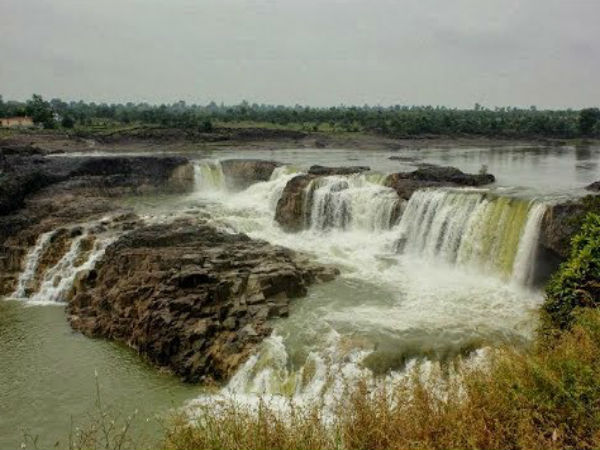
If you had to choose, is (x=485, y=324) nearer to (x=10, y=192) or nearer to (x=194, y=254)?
(x=194, y=254)

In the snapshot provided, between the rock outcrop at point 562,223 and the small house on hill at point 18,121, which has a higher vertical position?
the small house on hill at point 18,121

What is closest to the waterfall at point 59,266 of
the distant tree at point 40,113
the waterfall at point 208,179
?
the waterfall at point 208,179

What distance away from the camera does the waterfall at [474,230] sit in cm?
1489

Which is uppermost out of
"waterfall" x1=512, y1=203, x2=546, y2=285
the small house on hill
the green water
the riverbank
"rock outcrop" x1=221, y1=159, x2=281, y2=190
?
the small house on hill

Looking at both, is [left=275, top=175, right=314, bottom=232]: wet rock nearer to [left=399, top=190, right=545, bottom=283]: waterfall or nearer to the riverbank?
[left=399, top=190, right=545, bottom=283]: waterfall

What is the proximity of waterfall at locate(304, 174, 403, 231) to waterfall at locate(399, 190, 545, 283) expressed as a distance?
978 mm

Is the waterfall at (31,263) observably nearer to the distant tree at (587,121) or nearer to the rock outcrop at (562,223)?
the rock outcrop at (562,223)

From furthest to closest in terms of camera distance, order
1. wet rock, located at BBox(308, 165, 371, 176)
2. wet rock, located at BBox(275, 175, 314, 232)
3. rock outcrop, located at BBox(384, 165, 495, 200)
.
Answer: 1. wet rock, located at BBox(308, 165, 371, 176)
2. wet rock, located at BBox(275, 175, 314, 232)
3. rock outcrop, located at BBox(384, 165, 495, 200)

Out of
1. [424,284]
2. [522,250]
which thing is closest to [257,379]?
[424,284]

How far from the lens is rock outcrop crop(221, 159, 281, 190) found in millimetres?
28747

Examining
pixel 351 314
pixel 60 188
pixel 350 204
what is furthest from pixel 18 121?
pixel 351 314

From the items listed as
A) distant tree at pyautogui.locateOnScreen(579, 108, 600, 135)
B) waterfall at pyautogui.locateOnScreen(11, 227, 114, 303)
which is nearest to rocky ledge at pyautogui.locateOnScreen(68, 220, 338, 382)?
waterfall at pyautogui.locateOnScreen(11, 227, 114, 303)

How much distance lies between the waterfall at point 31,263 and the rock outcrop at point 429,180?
12.9m

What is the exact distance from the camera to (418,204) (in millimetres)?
18672
